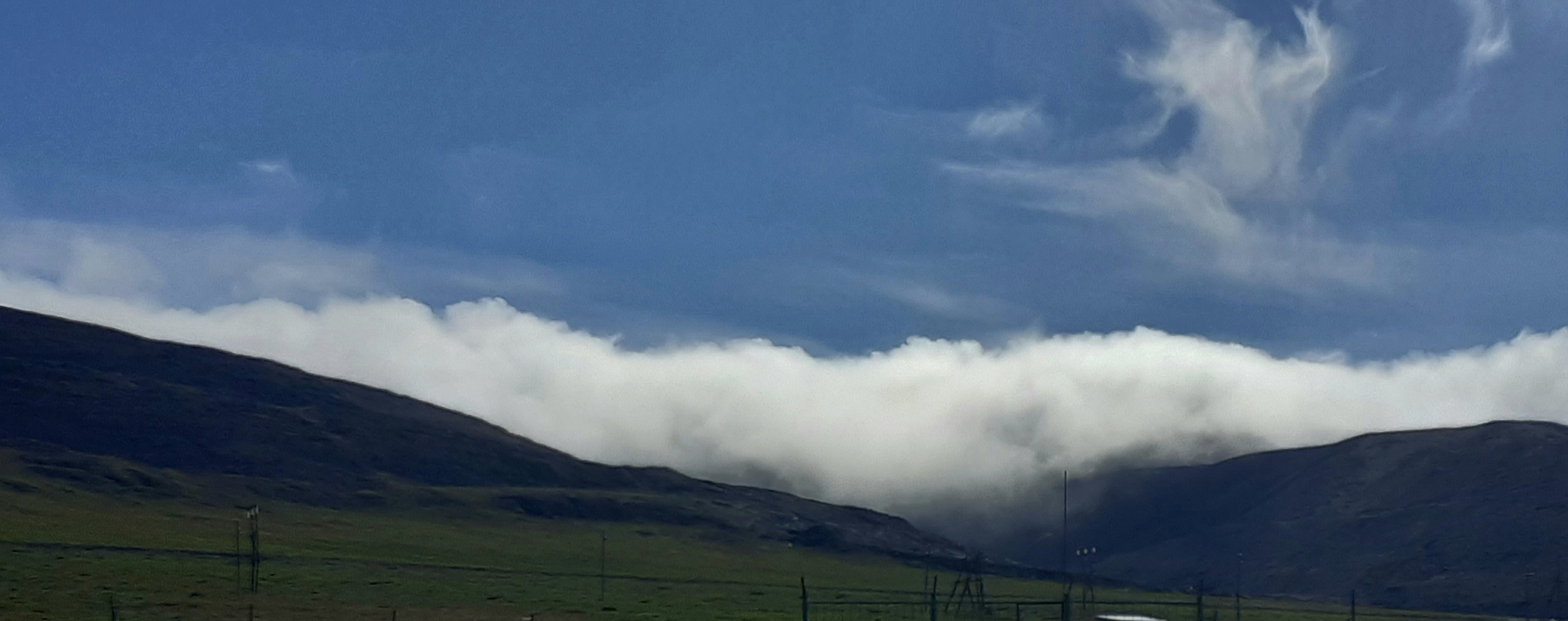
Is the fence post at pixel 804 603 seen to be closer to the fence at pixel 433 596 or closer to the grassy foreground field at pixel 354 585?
the fence at pixel 433 596

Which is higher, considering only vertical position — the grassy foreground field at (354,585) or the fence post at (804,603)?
the fence post at (804,603)

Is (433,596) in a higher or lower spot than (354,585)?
lower

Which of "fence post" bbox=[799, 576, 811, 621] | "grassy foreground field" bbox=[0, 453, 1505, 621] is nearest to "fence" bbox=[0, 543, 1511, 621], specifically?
"grassy foreground field" bbox=[0, 453, 1505, 621]

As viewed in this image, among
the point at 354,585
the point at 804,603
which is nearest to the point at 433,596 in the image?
the point at 354,585

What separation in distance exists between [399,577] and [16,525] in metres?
46.4

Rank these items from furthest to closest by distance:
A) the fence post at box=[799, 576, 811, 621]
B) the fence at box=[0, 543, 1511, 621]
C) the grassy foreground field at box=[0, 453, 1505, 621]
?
the grassy foreground field at box=[0, 453, 1505, 621] < the fence at box=[0, 543, 1511, 621] < the fence post at box=[799, 576, 811, 621]

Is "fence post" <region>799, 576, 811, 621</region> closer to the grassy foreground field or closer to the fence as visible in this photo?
the fence

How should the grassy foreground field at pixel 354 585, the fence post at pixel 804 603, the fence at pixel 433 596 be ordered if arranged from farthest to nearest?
the grassy foreground field at pixel 354 585
the fence at pixel 433 596
the fence post at pixel 804 603

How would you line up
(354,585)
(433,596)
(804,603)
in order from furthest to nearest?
(354,585)
(433,596)
(804,603)

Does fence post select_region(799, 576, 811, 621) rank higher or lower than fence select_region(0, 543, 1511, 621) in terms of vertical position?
higher

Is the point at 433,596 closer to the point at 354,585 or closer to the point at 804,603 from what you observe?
the point at 354,585

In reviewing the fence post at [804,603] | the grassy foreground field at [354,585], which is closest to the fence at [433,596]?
the grassy foreground field at [354,585]

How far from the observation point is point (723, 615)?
12644 cm

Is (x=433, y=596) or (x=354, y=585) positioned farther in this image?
(x=354, y=585)
